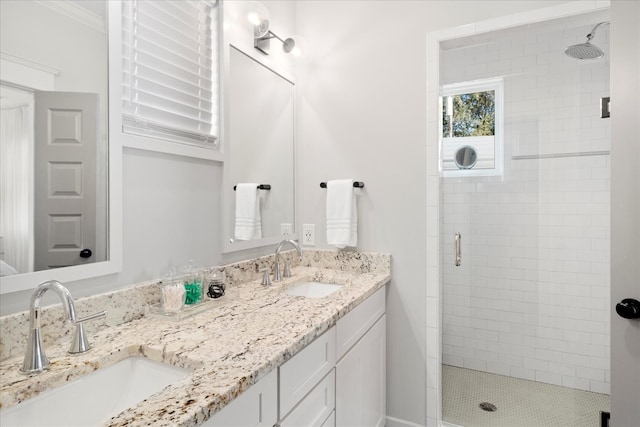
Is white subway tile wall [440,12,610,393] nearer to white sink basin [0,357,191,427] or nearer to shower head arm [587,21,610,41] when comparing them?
shower head arm [587,21,610,41]

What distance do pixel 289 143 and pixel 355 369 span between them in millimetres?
1319

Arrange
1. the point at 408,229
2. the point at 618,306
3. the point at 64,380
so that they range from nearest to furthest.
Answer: the point at 64,380 → the point at 618,306 → the point at 408,229

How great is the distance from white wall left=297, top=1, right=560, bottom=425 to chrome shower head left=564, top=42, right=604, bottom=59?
26.1 inches

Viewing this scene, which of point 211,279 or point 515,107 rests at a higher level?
point 515,107

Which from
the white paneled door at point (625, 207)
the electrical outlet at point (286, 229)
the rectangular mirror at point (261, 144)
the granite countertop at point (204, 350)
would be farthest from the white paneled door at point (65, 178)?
the white paneled door at point (625, 207)

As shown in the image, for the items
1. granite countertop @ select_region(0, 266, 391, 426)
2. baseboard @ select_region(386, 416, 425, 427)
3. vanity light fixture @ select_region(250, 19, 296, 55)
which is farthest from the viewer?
baseboard @ select_region(386, 416, 425, 427)

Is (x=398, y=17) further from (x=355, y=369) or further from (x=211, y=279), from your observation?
(x=355, y=369)

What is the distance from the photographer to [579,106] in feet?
7.18

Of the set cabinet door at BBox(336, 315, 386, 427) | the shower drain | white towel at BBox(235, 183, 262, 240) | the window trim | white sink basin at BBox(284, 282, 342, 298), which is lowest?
the shower drain

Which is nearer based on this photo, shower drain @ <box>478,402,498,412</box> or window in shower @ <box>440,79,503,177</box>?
shower drain @ <box>478,402,498,412</box>

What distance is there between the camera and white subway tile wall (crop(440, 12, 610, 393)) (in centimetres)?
221

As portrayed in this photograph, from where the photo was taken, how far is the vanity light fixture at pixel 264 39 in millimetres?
1892

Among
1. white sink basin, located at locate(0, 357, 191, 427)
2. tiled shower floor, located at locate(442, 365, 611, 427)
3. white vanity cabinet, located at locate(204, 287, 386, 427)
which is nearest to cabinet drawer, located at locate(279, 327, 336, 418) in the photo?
white vanity cabinet, located at locate(204, 287, 386, 427)

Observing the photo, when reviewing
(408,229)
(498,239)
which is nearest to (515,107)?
(498,239)
